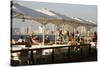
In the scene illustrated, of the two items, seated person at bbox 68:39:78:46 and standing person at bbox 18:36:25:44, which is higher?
standing person at bbox 18:36:25:44

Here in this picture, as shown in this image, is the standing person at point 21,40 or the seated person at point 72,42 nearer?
the standing person at point 21,40

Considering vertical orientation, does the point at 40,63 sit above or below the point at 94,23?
below

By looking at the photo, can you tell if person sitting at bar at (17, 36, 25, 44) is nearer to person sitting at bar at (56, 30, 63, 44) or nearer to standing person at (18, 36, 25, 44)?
standing person at (18, 36, 25, 44)

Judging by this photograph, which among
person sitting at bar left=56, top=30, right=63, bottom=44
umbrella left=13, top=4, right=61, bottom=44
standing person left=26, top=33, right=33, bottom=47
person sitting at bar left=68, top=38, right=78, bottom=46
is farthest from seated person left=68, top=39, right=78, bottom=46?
standing person left=26, top=33, right=33, bottom=47

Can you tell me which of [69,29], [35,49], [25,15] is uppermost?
[25,15]

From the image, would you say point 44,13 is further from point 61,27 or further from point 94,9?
point 94,9

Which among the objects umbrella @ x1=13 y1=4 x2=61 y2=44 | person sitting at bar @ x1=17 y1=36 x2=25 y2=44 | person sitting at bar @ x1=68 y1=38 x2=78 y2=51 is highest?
umbrella @ x1=13 y1=4 x2=61 y2=44

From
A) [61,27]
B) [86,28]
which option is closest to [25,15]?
[61,27]

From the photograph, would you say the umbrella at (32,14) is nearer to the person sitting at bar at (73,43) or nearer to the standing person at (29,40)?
the standing person at (29,40)

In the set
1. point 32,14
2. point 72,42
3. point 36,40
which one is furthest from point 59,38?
point 32,14

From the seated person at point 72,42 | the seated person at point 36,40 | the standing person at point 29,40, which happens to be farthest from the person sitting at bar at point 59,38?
the standing person at point 29,40

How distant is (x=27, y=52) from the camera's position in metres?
2.41

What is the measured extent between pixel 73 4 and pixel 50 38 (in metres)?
0.52

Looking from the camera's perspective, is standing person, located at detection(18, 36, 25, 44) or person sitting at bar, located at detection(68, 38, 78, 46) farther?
person sitting at bar, located at detection(68, 38, 78, 46)
